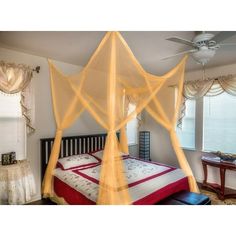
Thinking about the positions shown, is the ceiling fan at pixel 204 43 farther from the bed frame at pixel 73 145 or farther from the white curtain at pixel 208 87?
the bed frame at pixel 73 145

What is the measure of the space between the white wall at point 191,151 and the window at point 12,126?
300cm

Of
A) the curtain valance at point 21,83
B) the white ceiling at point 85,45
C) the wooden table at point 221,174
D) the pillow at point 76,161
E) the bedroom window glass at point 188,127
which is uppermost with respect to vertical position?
the white ceiling at point 85,45

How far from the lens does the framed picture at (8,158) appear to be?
244 cm

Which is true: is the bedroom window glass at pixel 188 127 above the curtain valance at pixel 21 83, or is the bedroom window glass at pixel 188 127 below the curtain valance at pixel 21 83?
below

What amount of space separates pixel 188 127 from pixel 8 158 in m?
3.49

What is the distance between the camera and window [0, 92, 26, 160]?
253 centimetres

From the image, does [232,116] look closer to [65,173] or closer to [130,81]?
[130,81]

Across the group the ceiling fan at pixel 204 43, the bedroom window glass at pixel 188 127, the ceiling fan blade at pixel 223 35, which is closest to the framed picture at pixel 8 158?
the ceiling fan at pixel 204 43

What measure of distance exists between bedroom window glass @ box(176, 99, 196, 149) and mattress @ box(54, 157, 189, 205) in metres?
1.36

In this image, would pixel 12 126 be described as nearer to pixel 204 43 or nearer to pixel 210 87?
pixel 204 43

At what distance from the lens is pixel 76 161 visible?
9.40 ft
